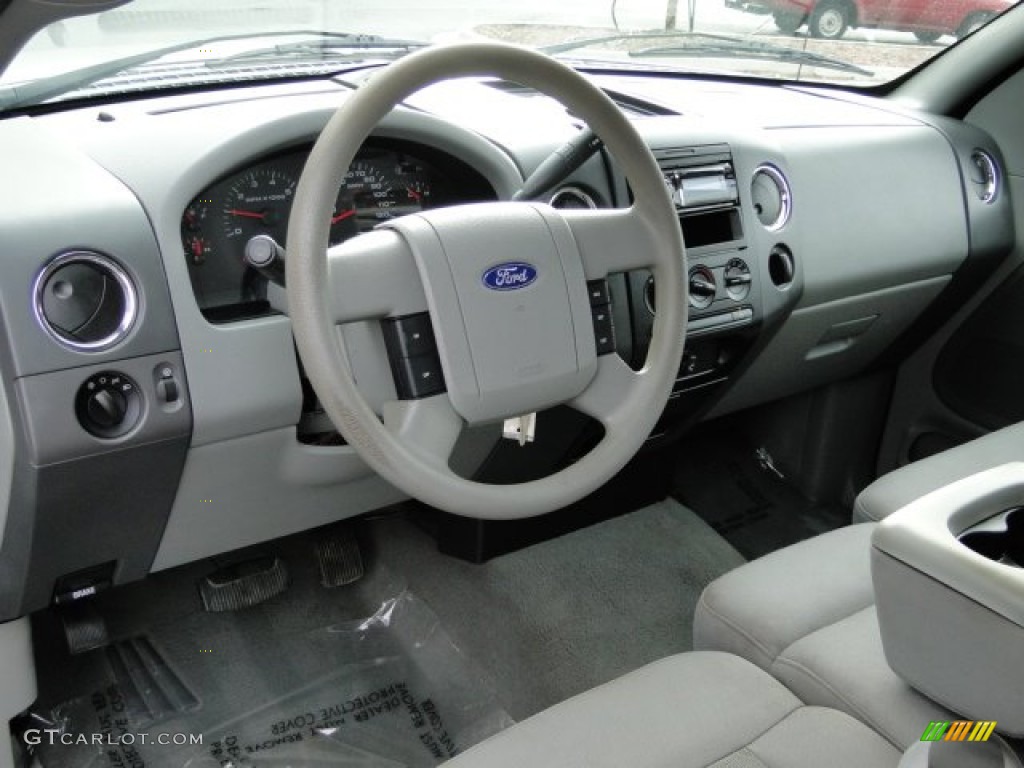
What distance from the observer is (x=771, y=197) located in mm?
2006

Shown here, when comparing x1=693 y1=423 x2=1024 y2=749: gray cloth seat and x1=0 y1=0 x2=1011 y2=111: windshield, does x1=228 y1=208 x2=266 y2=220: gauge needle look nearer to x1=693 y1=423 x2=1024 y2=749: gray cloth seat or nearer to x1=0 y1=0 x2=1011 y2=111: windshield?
x1=0 y1=0 x2=1011 y2=111: windshield

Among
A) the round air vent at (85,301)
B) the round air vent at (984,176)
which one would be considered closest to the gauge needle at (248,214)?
the round air vent at (85,301)

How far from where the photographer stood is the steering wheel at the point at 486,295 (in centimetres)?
111

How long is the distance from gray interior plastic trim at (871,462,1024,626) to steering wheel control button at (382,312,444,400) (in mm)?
511

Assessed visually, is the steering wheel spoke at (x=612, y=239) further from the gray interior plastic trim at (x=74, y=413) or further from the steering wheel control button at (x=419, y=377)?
the gray interior plastic trim at (x=74, y=413)

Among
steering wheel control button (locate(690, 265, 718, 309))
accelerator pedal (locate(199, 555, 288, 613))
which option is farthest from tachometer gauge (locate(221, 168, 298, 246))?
accelerator pedal (locate(199, 555, 288, 613))

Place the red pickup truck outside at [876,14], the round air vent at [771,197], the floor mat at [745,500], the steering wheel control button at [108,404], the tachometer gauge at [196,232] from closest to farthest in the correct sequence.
Result: the steering wheel control button at [108,404]
the tachometer gauge at [196,232]
the round air vent at [771,197]
the red pickup truck outside at [876,14]
the floor mat at [745,500]

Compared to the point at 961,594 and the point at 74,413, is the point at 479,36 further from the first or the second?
the point at 961,594

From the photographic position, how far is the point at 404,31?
6.20 ft

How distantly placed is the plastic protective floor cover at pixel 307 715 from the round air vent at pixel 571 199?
0.91m

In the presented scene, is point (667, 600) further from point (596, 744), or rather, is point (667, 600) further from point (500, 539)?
point (596, 744)

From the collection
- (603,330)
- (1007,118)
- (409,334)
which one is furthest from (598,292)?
(1007,118)

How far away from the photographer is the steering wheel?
3.63 ft

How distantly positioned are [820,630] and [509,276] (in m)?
0.58
